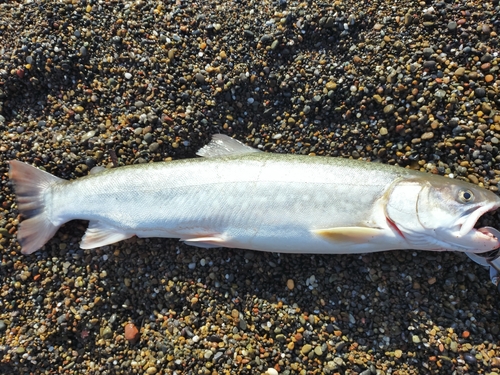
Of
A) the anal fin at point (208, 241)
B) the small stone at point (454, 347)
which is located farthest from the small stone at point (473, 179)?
the anal fin at point (208, 241)

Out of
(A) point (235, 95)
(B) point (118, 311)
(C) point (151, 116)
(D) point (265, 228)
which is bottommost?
(B) point (118, 311)

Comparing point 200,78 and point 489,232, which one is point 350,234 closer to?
point 489,232

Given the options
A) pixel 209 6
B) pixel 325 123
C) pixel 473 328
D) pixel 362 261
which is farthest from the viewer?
pixel 209 6

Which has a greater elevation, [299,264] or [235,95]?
[235,95]

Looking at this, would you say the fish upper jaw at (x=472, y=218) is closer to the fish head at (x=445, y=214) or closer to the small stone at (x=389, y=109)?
the fish head at (x=445, y=214)

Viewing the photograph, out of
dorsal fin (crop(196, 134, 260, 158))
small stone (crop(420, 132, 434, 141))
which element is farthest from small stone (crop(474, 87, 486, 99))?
dorsal fin (crop(196, 134, 260, 158))

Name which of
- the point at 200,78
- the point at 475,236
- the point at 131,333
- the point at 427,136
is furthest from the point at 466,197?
the point at 131,333

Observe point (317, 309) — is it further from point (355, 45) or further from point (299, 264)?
point (355, 45)

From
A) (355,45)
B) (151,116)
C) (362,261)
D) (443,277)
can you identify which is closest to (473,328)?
(443,277)
